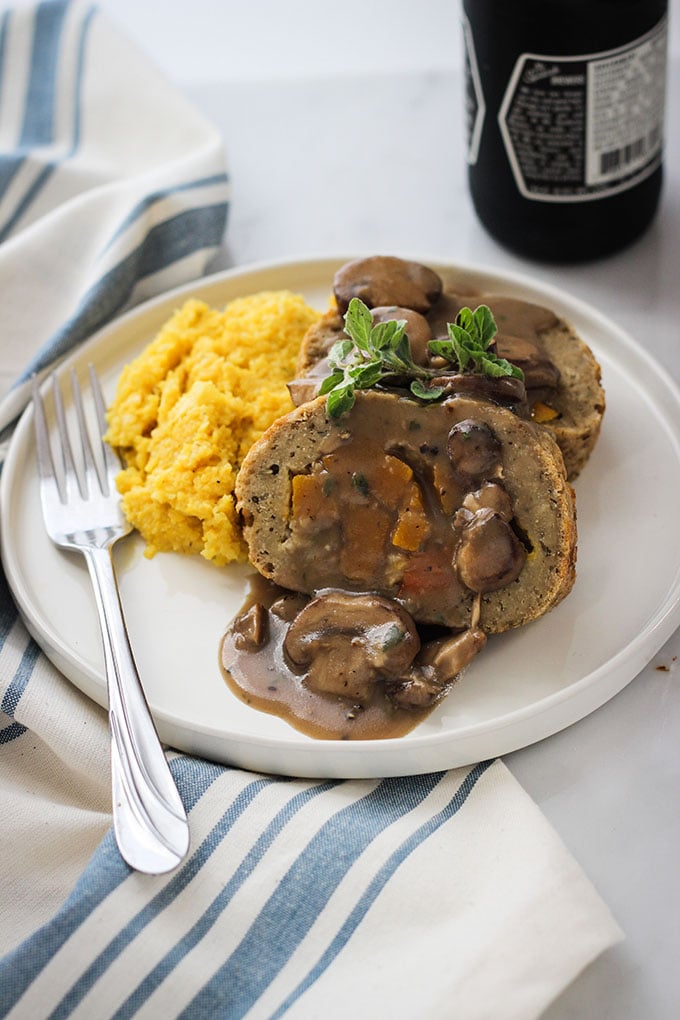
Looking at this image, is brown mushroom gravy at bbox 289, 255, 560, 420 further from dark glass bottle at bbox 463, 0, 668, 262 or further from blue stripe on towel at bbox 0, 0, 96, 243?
blue stripe on towel at bbox 0, 0, 96, 243

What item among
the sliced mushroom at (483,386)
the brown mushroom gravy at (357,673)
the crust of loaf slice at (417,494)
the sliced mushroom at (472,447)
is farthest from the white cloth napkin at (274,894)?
the sliced mushroom at (483,386)

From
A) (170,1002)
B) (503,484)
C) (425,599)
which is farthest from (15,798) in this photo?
(503,484)

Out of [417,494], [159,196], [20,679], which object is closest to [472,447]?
[417,494]

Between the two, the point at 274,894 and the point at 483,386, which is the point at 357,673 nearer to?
the point at 274,894

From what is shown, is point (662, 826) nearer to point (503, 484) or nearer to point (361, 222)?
point (503, 484)

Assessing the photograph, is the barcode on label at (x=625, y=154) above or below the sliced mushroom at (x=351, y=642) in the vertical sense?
Answer: above

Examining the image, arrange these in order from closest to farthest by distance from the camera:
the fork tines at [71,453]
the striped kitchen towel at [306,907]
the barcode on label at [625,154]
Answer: the striped kitchen towel at [306,907], the fork tines at [71,453], the barcode on label at [625,154]

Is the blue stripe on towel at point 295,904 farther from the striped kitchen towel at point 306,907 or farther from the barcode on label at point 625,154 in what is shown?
the barcode on label at point 625,154

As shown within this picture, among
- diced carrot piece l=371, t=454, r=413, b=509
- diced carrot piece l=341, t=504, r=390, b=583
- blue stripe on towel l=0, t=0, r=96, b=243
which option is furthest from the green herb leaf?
blue stripe on towel l=0, t=0, r=96, b=243
